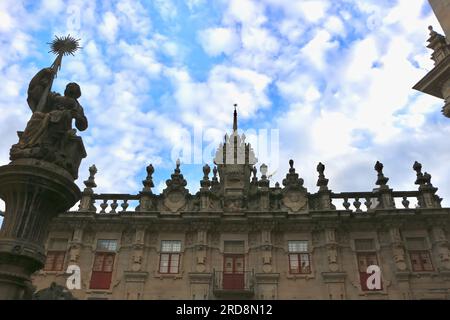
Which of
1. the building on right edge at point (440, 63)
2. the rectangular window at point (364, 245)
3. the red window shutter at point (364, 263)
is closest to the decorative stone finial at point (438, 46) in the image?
the building on right edge at point (440, 63)

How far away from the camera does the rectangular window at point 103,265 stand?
2164 cm

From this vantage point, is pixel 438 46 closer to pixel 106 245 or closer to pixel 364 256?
pixel 364 256

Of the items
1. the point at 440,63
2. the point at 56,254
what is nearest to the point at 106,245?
the point at 56,254

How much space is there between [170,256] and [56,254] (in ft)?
22.7

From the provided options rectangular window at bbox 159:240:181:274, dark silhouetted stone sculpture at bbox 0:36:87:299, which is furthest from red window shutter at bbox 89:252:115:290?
dark silhouetted stone sculpture at bbox 0:36:87:299

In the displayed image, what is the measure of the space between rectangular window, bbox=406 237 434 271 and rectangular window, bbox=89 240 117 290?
57.5 ft

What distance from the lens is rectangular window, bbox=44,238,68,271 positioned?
22.0m

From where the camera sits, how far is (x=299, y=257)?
22.1m

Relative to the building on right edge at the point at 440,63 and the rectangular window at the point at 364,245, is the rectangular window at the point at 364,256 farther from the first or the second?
the building on right edge at the point at 440,63

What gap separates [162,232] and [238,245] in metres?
4.80

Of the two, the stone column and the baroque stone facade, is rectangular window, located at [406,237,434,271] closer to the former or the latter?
the baroque stone facade

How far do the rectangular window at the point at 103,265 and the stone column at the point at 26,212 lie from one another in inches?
593
